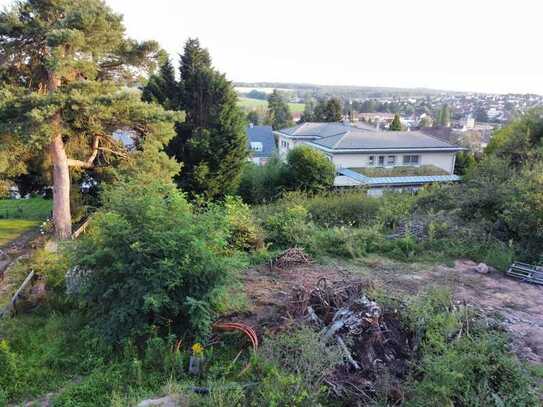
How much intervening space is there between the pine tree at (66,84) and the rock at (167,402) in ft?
21.3

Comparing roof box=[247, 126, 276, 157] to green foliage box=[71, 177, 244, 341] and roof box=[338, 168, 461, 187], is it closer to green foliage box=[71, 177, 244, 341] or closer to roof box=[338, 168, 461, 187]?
roof box=[338, 168, 461, 187]

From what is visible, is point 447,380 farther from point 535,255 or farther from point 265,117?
point 265,117

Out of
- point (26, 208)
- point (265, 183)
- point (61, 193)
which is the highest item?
point (61, 193)

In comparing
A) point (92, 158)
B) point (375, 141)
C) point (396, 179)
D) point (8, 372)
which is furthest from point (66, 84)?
point (375, 141)

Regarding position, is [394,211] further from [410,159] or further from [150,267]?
[410,159]

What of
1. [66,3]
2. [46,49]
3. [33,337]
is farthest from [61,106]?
[33,337]

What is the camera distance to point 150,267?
462 centimetres

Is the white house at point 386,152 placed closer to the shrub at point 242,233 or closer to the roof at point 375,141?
the roof at point 375,141

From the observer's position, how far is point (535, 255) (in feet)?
25.0

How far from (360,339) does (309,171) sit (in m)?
13.3

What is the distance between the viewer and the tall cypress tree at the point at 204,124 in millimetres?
14859

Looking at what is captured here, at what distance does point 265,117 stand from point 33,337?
4885cm

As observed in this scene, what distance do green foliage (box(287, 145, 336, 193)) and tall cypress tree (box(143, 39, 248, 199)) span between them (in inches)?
103

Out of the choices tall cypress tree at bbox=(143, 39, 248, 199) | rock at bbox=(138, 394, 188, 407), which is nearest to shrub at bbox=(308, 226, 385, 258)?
rock at bbox=(138, 394, 188, 407)
